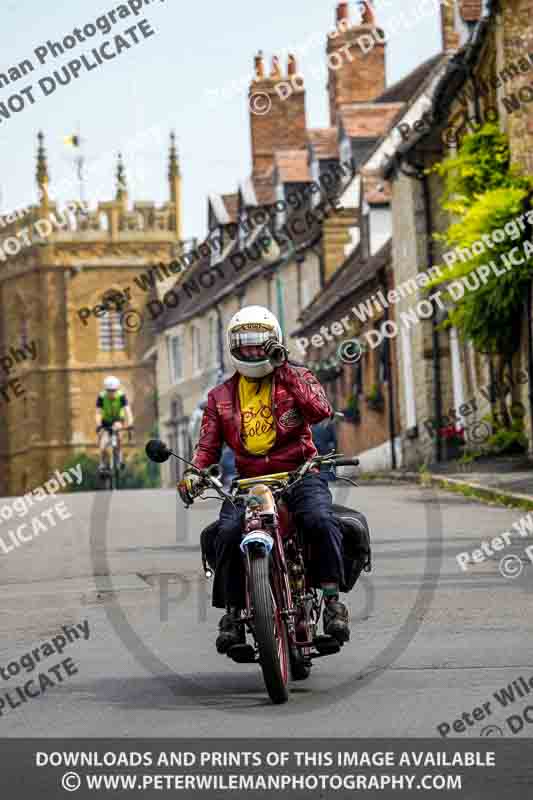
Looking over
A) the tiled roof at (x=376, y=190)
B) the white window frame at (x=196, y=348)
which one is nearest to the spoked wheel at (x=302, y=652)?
the tiled roof at (x=376, y=190)

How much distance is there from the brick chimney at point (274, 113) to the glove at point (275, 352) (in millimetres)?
48501

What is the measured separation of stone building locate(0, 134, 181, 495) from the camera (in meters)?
96.7

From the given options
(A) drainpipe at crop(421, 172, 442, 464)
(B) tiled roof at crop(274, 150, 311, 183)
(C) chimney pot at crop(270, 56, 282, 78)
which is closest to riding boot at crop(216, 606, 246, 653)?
(A) drainpipe at crop(421, 172, 442, 464)

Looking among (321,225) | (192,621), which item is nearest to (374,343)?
(321,225)

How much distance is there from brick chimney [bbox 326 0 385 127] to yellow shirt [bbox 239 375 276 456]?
1655 inches

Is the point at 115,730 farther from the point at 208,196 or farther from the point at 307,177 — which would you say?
the point at 208,196

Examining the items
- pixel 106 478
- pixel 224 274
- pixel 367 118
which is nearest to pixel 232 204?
pixel 224 274

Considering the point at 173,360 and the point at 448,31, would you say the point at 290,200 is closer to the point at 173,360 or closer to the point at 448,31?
the point at 448,31

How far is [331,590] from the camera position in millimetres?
8047

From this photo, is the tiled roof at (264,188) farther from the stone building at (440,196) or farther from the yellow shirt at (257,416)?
the yellow shirt at (257,416)

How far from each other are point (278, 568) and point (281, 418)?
0.81 meters

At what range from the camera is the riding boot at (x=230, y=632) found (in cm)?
784

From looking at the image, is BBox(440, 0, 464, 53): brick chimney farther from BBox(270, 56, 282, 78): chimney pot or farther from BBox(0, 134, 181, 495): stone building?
BBox(0, 134, 181, 495): stone building

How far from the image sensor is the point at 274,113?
190 feet
